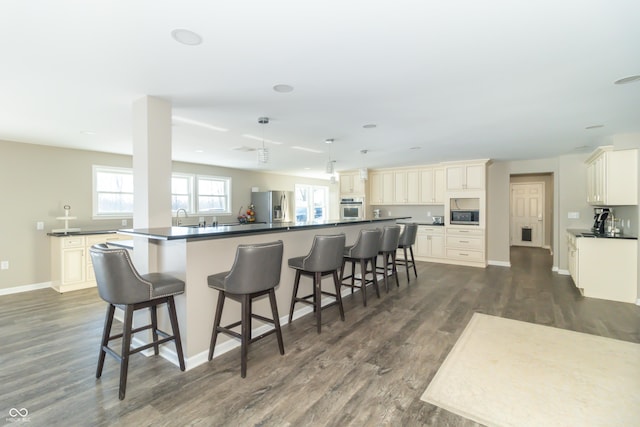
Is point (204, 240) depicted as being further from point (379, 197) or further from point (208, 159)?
point (379, 197)

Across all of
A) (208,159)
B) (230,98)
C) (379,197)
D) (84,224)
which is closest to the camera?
(230,98)

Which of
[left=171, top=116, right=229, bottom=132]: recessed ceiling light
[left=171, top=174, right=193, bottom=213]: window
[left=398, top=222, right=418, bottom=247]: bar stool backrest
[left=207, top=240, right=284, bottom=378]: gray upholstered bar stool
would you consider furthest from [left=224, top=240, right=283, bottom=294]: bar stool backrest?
[left=171, top=174, right=193, bottom=213]: window

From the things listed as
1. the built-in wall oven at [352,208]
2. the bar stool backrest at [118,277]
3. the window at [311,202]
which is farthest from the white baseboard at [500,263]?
the bar stool backrest at [118,277]

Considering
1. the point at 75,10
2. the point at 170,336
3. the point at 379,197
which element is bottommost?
the point at 170,336

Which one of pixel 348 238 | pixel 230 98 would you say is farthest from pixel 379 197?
pixel 230 98

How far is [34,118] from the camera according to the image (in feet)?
11.6

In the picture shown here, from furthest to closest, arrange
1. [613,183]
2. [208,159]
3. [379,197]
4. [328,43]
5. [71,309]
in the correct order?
[379,197], [208,159], [613,183], [71,309], [328,43]

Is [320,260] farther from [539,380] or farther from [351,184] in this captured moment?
[351,184]

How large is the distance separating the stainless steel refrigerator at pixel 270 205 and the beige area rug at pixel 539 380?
5.79 metres

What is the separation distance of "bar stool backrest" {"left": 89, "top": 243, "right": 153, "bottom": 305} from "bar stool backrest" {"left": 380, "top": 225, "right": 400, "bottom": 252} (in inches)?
127

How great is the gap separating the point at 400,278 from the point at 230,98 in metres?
4.20

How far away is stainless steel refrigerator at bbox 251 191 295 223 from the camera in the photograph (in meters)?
8.02

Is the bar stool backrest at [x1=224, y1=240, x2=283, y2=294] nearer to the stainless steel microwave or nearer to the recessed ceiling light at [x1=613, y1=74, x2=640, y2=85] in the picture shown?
the recessed ceiling light at [x1=613, y1=74, x2=640, y2=85]

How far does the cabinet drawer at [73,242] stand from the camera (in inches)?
191
